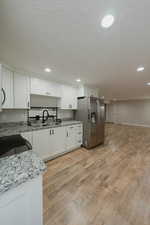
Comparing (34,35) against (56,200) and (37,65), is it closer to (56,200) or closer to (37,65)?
(37,65)

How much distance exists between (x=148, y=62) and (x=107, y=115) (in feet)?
26.4

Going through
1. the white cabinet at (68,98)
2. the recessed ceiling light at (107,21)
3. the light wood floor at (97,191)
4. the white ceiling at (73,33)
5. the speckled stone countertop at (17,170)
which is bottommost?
the light wood floor at (97,191)

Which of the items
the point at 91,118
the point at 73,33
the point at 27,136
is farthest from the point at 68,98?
the point at 73,33

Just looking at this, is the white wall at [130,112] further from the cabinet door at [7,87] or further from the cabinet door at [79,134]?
the cabinet door at [7,87]

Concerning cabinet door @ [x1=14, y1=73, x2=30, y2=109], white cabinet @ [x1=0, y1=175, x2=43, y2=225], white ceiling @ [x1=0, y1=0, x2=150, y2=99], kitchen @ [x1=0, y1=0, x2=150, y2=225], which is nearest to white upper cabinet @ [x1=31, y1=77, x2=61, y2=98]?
kitchen @ [x1=0, y1=0, x2=150, y2=225]

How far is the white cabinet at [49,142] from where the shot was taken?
2408 millimetres

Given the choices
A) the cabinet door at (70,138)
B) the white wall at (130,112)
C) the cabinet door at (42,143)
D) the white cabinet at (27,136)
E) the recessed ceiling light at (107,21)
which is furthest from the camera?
the white wall at (130,112)

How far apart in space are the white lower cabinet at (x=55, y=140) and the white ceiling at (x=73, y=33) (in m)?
1.69

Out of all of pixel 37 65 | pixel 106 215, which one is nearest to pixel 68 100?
pixel 37 65

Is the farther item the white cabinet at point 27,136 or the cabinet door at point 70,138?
the cabinet door at point 70,138

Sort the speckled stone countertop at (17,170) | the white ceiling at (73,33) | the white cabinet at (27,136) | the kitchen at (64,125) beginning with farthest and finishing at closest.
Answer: the white cabinet at (27,136)
the white ceiling at (73,33)
the kitchen at (64,125)
the speckled stone countertop at (17,170)

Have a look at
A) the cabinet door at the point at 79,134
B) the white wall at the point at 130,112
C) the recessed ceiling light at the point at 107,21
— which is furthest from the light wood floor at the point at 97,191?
the white wall at the point at 130,112

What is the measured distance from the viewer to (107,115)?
32.4 feet

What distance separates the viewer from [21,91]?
253 centimetres
